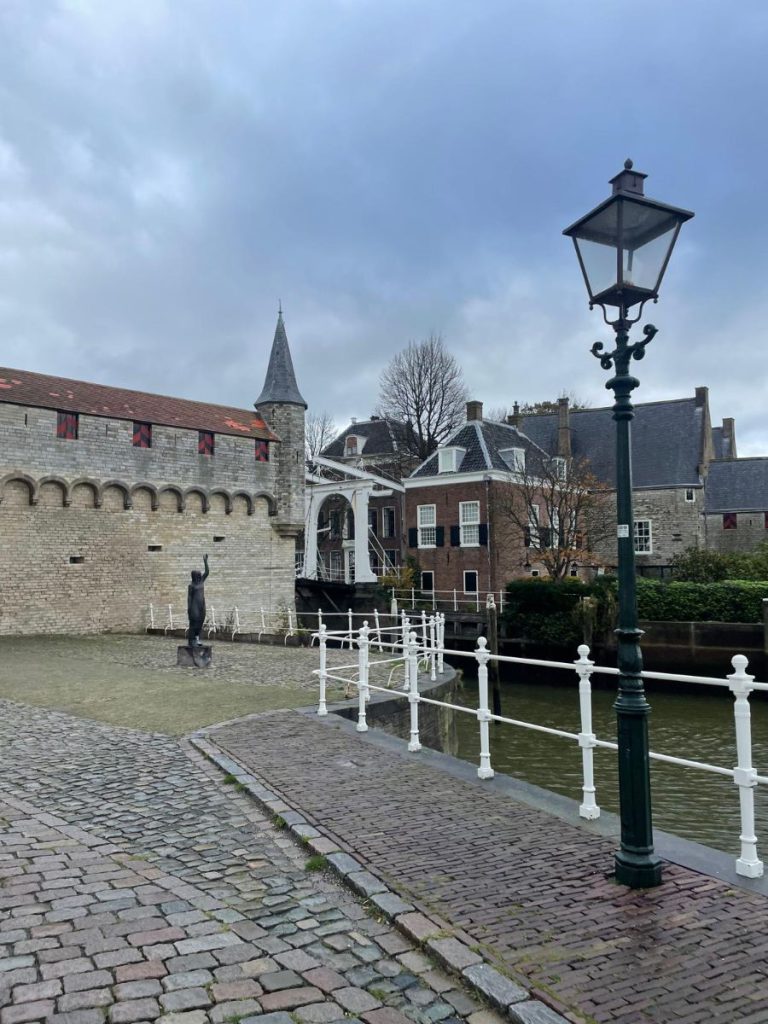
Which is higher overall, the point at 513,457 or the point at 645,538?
the point at 513,457

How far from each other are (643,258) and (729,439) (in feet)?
167

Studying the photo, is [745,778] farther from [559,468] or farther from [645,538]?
[645,538]

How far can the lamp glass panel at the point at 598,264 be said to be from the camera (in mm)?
4441

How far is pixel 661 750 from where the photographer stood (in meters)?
14.6

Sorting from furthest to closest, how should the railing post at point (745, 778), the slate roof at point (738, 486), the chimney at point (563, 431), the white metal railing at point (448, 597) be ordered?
the chimney at point (563, 431), the slate roof at point (738, 486), the white metal railing at point (448, 597), the railing post at point (745, 778)

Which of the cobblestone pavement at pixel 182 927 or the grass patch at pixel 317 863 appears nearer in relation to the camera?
the cobblestone pavement at pixel 182 927

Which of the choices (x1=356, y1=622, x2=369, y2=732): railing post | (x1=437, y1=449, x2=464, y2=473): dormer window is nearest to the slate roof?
(x1=437, y1=449, x2=464, y2=473): dormer window

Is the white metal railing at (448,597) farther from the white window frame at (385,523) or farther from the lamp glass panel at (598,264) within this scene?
the lamp glass panel at (598,264)

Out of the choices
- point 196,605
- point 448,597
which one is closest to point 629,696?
point 196,605

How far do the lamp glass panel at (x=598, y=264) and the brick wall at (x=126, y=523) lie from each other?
23.4m

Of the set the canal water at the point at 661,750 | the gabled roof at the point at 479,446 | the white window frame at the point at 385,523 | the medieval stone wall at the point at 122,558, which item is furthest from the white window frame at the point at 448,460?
the canal water at the point at 661,750

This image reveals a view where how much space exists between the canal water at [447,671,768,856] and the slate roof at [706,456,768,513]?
66.6 ft

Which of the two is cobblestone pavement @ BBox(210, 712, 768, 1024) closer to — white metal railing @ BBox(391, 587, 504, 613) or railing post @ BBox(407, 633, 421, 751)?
railing post @ BBox(407, 633, 421, 751)

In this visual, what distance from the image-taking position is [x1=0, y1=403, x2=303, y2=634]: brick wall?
24469 mm
